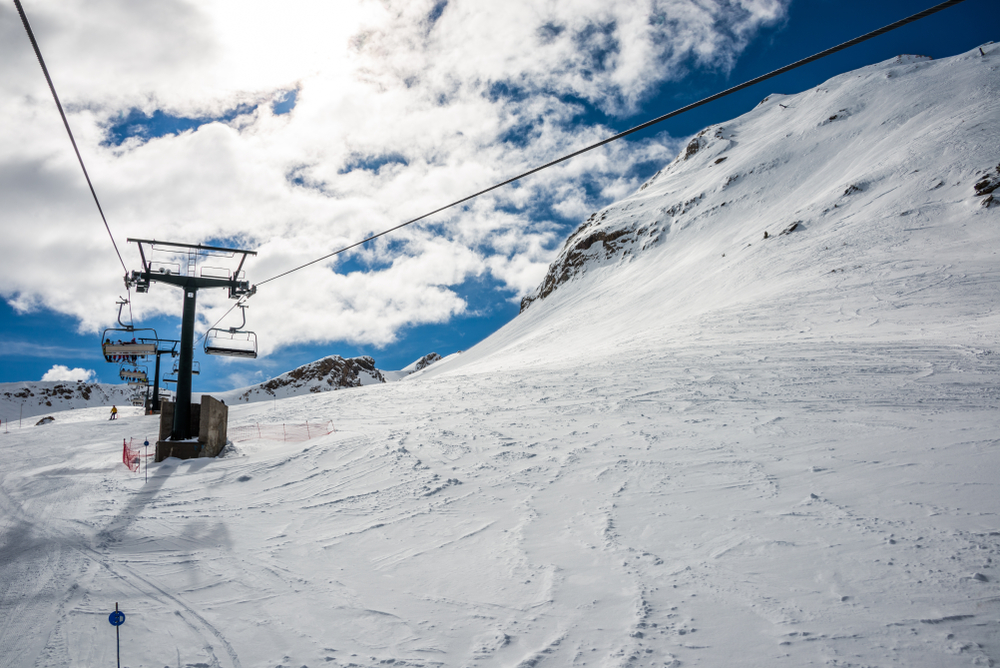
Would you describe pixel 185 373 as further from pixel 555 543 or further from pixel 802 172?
pixel 802 172

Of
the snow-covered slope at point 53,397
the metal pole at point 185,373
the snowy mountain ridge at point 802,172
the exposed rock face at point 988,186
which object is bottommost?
the snow-covered slope at point 53,397

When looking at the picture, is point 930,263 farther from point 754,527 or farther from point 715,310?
point 754,527

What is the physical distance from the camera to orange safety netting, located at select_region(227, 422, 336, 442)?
1445cm

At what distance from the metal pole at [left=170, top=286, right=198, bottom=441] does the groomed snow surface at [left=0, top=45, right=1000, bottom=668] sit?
144 centimetres

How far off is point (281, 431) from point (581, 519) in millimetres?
12142

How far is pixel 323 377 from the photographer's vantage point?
161125mm

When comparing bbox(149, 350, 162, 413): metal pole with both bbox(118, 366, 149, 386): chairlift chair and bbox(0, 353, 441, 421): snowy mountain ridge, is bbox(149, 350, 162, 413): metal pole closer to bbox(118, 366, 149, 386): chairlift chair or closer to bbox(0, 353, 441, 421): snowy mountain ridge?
bbox(118, 366, 149, 386): chairlift chair

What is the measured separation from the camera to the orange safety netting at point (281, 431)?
47.4 feet

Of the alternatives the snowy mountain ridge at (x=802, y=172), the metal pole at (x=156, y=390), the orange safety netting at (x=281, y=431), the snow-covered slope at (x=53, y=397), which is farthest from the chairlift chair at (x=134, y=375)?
the snow-covered slope at (x=53, y=397)

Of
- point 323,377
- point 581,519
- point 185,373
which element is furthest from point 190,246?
point 323,377

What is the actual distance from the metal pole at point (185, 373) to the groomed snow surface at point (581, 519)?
1.44m

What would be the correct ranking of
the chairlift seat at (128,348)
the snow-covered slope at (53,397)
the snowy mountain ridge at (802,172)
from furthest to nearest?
the snow-covered slope at (53,397) < the snowy mountain ridge at (802,172) < the chairlift seat at (128,348)

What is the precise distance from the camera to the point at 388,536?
22.0 ft

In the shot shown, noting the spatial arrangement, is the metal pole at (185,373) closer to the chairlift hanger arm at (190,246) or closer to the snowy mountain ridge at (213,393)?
the chairlift hanger arm at (190,246)
